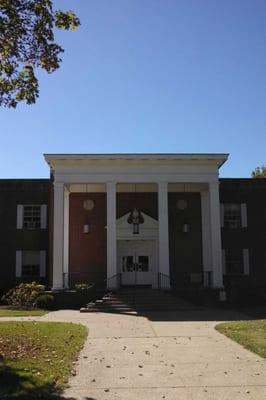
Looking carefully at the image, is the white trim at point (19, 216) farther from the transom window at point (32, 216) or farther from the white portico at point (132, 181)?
the white portico at point (132, 181)

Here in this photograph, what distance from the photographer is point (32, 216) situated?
31.7 meters

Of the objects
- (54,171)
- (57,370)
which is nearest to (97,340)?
(57,370)

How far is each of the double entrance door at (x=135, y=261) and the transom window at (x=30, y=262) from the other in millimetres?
4815

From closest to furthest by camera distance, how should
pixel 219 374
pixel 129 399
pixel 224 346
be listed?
pixel 129 399
pixel 219 374
pixel 224 346

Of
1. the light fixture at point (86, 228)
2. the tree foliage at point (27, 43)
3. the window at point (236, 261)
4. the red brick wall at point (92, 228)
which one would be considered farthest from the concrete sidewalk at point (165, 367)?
the window at point (236, 261)

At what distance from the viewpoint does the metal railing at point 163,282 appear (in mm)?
26531

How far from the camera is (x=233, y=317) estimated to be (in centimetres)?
2017

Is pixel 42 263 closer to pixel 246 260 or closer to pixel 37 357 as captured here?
pixel 246 260

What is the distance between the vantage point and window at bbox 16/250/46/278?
30984 mm

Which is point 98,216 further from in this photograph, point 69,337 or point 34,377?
point 34,377

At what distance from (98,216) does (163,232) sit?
5.48 m

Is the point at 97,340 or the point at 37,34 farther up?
the point at 37,34

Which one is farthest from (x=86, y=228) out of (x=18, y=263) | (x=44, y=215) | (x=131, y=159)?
(x=131, y=159)

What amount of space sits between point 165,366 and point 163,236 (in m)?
16.9
